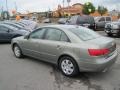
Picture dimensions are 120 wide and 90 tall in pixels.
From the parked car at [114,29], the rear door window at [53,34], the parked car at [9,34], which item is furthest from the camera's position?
the parked car at [114,29]

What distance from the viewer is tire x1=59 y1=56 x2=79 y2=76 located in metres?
5.83

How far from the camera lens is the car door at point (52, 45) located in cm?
621

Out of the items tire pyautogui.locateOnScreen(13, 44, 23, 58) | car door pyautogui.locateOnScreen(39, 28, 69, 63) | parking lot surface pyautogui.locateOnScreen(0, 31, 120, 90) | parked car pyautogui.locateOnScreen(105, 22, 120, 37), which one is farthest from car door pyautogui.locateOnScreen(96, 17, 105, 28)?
car door pyautogui.locateOnScreen(39, 28, 69, 63)

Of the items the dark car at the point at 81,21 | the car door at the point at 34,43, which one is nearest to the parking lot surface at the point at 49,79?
the car door at the point at 34,43

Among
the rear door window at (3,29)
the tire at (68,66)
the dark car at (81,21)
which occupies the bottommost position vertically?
the tire at (68,66)

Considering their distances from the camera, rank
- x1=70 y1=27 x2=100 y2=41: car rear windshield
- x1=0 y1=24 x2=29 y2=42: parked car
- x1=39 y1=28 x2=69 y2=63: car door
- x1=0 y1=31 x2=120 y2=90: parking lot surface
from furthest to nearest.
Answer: x1=0 y1=24 x2=29 y2=42: parked car → x1=39 y1=28 x2=69 y2=63: car door → x1=70 y1=27 x2=100 y2=41: car rear windshield → x1=0 y1=31 x2=120 y2=90: parking lot surface

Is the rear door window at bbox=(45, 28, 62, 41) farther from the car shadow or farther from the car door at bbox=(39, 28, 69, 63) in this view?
the car shadow

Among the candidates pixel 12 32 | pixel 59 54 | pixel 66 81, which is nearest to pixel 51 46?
pixel 59 54

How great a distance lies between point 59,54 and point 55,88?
1.29m

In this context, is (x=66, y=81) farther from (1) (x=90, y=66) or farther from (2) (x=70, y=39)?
(2) (x=70, y=39)

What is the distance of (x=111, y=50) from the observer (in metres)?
5.90

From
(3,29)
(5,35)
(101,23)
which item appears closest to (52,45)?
(5,35)

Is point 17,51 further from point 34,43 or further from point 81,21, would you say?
point 81,21

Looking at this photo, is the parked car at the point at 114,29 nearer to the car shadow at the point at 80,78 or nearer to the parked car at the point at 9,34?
the parked car at the point at 9,34
